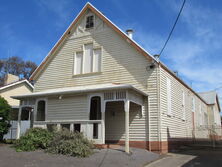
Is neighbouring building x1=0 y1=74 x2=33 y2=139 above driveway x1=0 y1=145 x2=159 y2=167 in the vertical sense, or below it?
above

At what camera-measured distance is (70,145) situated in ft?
34.6

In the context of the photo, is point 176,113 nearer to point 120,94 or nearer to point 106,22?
point 120,94

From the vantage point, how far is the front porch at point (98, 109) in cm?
1255

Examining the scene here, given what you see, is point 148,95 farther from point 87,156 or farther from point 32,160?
point 32,160

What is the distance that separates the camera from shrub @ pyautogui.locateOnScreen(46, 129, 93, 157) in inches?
406

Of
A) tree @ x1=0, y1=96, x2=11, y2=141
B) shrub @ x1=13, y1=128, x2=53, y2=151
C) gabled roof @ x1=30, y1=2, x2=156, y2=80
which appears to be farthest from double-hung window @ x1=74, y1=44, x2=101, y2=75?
shrub @ x1=13, y1=128, x2=53, y2=151

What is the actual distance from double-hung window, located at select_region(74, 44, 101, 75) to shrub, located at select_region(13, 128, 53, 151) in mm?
5758

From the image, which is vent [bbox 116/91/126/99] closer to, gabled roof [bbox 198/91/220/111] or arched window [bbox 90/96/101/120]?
arched window [bbox 90/96/101/120]

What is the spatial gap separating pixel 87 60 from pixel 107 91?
4.75 meters

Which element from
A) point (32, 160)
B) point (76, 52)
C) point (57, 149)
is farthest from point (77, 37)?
point (32, 160)

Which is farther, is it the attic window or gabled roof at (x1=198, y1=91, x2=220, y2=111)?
gabled roof at (x1=198, y1=91, x2=220, y2=111)

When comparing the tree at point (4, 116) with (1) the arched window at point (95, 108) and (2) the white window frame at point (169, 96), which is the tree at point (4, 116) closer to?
(1) the arched window at point (95, 108)

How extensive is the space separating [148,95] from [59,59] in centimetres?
785

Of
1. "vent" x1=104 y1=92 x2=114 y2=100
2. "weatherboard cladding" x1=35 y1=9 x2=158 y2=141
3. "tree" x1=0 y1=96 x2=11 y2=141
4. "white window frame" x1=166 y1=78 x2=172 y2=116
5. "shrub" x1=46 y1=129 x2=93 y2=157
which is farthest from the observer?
"white window frame" x1=166 y1=78 x2=172 y2=116
